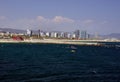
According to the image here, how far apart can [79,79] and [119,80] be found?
7568mm

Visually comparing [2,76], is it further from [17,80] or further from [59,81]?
[59,81]

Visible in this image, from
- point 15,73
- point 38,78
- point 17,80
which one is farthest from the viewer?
point 15,73

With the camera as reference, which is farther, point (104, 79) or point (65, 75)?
point (65, 75)

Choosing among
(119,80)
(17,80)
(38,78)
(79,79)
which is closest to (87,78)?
(79,79)

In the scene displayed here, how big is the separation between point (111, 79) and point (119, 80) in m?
1.89

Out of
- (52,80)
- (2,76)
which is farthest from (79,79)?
(2,76)

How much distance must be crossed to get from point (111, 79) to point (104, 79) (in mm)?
1443

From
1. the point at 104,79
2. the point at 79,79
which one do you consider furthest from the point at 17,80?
the point at 104,79

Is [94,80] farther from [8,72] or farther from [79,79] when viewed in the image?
[8,72]

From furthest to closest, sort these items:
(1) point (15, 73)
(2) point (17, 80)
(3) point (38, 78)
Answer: (1) point (15, 73), (3) point (38, 78), (2) point (17, 80)

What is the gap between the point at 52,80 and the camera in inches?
2056

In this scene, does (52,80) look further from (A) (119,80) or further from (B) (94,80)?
(A) (119,80)

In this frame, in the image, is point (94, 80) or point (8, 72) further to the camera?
point (8, 72)

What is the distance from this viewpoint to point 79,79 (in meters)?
54.4
